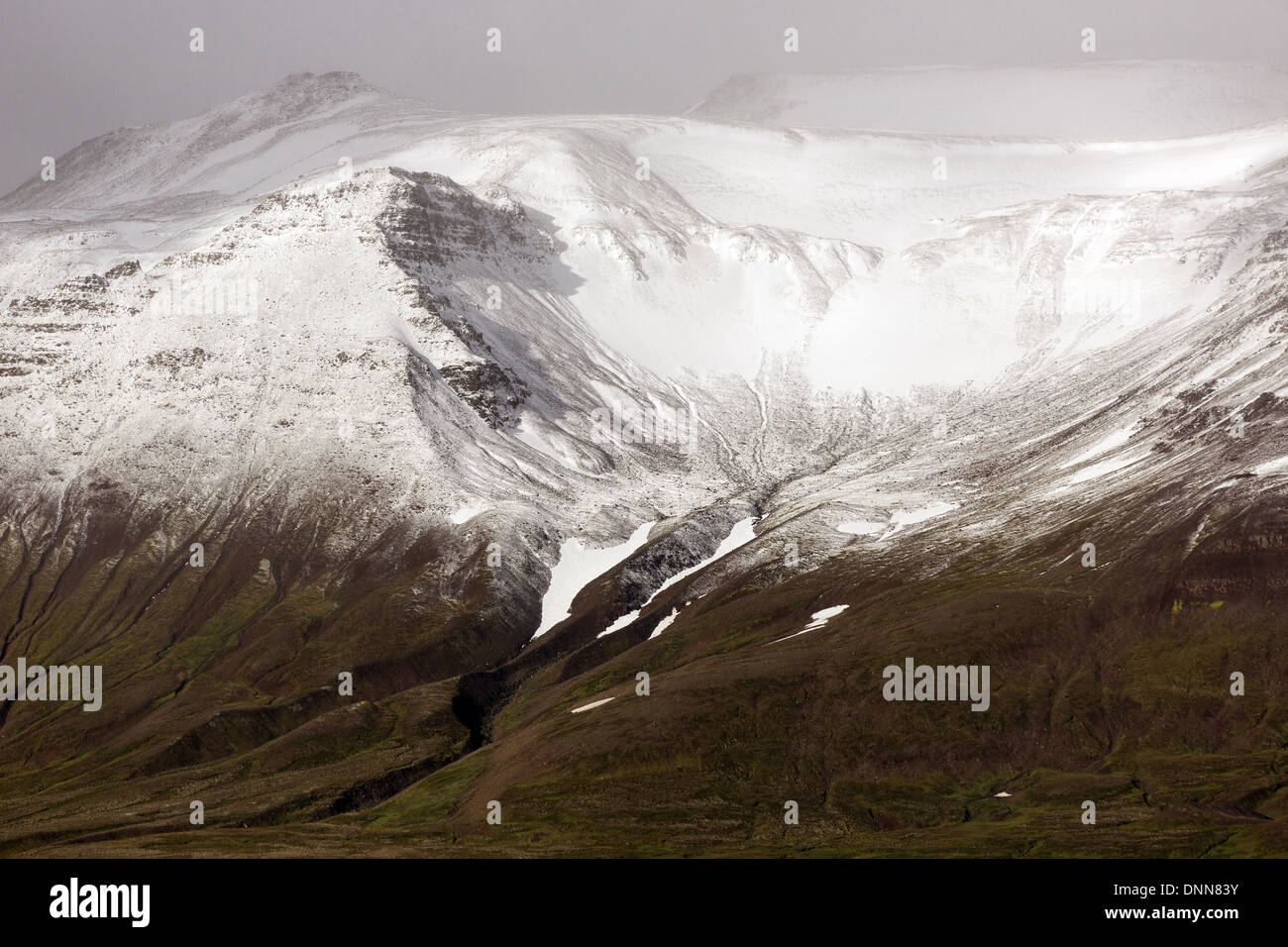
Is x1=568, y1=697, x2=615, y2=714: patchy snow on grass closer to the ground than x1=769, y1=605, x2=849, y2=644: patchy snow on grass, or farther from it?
closer to the ground

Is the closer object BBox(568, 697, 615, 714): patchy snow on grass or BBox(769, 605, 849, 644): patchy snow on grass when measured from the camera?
BBox(568, 697, 615, 714): patchy snow on grass

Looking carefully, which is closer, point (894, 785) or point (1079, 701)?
point (894, 785)

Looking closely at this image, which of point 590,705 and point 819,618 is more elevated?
point 819,618

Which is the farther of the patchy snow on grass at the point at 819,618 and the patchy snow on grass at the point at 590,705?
the patchy snow on grass at the point at 819,618

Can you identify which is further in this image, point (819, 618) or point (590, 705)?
point (819, 618)
